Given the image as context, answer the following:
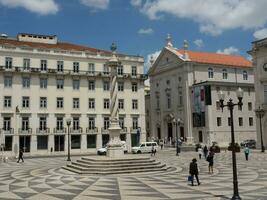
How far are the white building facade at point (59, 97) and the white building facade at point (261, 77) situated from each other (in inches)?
710

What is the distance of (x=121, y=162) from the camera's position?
24.1 m

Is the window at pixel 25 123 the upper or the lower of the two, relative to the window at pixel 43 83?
lower

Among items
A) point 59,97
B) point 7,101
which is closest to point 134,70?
point 59,97

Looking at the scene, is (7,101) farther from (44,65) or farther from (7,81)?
(44,65)

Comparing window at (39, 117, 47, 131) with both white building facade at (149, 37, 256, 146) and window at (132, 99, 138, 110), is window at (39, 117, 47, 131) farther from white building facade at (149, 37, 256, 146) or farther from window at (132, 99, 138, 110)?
white building facade at (149, 37, 256, 146)

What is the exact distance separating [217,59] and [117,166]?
54561 mm

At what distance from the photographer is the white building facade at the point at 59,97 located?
5144cm

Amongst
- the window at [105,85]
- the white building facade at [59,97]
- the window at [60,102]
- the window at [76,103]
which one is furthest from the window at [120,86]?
the window at [60,102]

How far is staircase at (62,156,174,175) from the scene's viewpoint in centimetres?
2316

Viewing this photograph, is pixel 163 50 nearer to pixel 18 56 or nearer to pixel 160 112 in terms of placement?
pixel 160 112

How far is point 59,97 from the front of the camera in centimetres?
5450

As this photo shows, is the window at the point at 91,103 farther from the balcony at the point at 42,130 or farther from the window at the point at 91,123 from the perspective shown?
the balcony at the point at 42,130

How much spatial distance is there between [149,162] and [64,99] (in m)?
32.1

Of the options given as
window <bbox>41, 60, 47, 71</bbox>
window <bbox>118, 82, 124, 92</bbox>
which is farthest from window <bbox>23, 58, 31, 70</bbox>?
window <bbox>118, 82, 124, 92</bbox>
